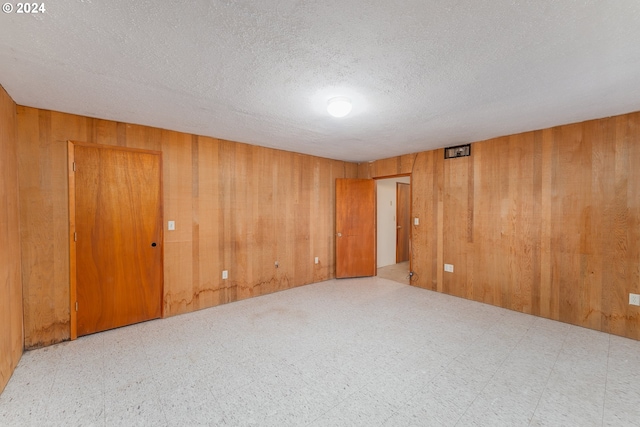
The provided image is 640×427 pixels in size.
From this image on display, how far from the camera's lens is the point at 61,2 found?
4.06 ft

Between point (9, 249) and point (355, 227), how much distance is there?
443 centimetres

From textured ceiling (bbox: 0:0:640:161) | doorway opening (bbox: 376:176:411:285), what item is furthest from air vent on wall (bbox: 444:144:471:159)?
doorway opening (bbox: 376:176:411:285)

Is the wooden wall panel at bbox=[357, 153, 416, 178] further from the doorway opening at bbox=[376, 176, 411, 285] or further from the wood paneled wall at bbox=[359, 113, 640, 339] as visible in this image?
the doorway opening at bbox=[376, 176, 411, 285]

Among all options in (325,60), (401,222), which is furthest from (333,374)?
(401,222)

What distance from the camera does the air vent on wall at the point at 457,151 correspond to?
389cm

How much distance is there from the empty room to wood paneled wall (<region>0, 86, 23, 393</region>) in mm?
41

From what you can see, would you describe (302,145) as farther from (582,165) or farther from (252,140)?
(582,165)

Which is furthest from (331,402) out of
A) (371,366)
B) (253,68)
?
(253,68)

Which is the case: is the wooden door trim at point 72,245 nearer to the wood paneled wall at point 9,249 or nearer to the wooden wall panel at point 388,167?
the wood paneled wall at point 9,249

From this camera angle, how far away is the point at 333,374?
2.14 metres

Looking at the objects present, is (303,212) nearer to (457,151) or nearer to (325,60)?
(457,151)

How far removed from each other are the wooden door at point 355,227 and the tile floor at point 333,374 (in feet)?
6.02

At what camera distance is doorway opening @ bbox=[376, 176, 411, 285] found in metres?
5.86

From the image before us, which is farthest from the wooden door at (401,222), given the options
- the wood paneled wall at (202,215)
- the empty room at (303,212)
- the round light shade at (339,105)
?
the round light shade at (339,105)
